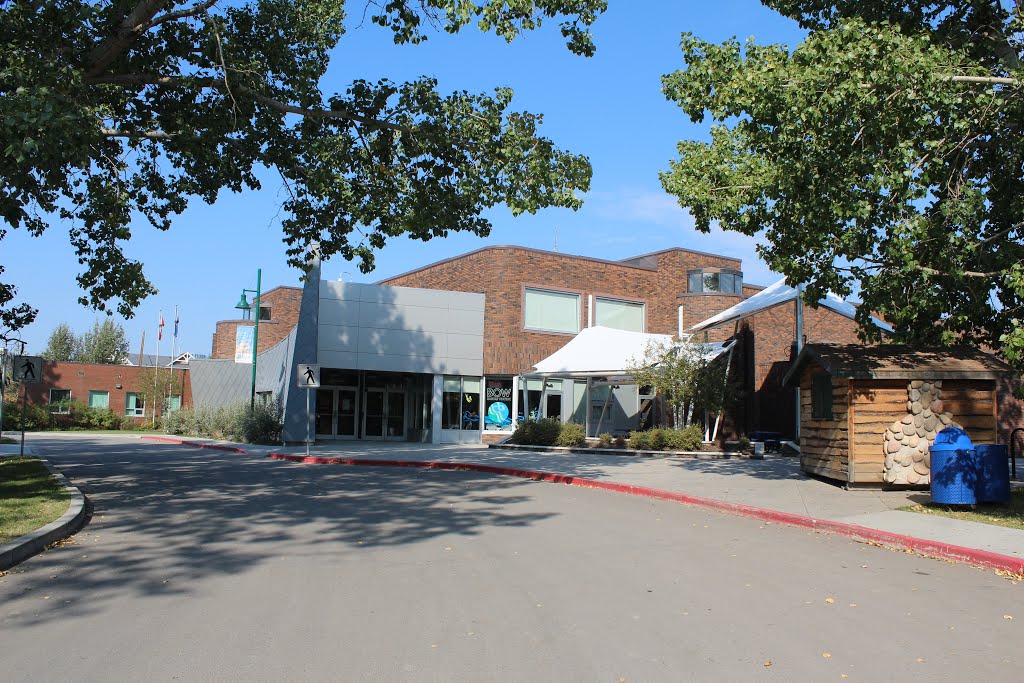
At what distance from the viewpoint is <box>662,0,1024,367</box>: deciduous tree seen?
12359mm

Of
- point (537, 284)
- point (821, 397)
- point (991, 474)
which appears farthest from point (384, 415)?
point (991, 474)

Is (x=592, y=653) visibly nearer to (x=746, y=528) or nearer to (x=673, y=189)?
(x=746, y=528)

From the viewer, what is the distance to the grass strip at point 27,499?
9.70 m

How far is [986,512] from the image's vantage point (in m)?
11.9

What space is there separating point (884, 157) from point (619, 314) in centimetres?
2542

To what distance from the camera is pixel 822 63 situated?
12.3m

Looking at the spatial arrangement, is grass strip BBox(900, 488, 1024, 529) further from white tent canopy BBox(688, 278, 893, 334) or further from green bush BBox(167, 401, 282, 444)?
green bush BBox(167, 401, 282, 444)

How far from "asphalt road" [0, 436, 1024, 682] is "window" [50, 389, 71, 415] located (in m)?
47.3

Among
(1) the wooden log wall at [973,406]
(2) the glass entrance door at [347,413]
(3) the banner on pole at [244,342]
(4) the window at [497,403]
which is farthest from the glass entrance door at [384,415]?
(1) the wooden log wall at [973,406]

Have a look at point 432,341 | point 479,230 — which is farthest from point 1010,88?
point 432,341

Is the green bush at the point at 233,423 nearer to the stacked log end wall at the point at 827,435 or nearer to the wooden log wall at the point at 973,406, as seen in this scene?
the stacked log end wall at the point at 827,435

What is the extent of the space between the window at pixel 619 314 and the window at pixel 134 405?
35997mm

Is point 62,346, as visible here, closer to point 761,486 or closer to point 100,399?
point 100,399

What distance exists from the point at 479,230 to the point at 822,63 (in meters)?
6.65
